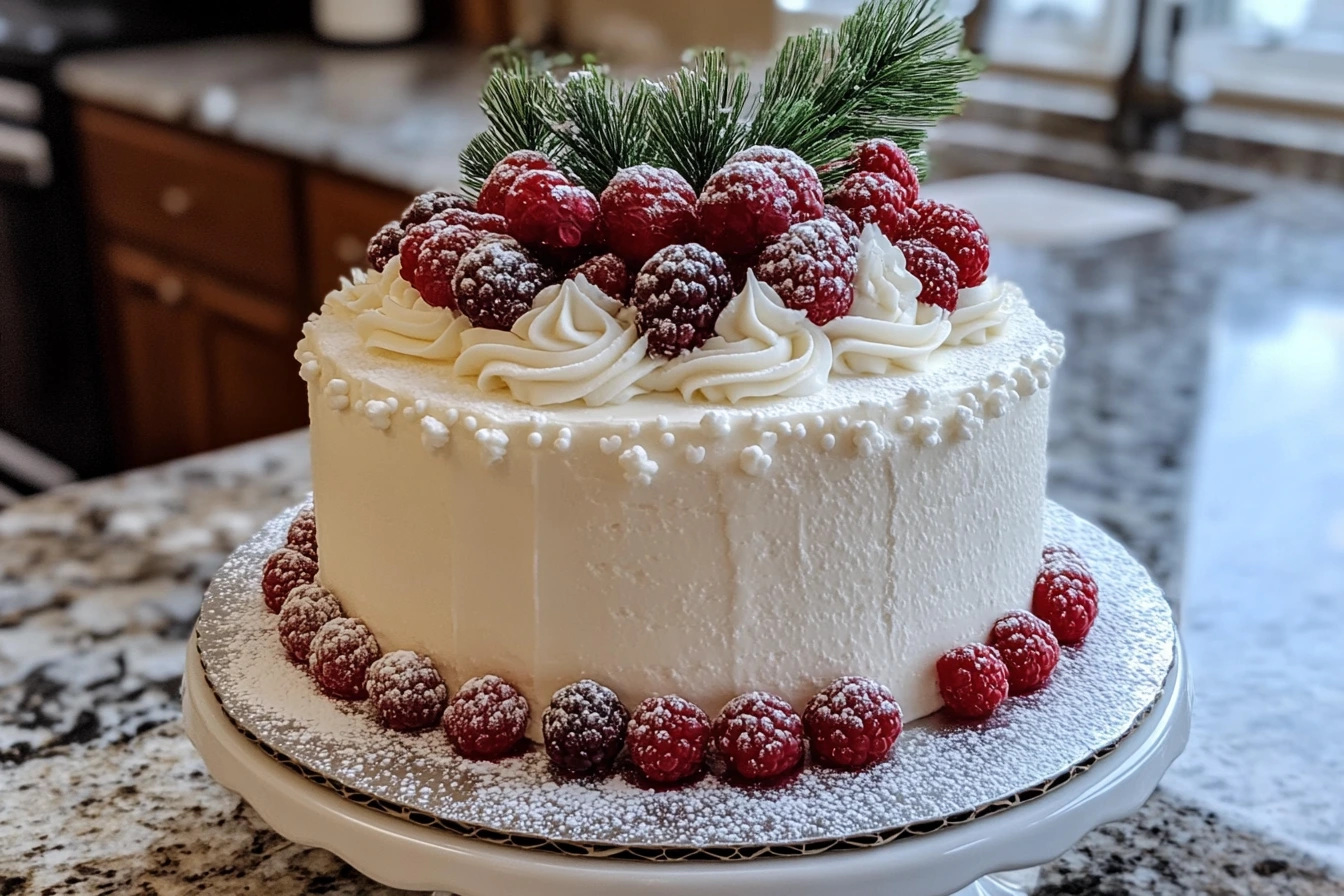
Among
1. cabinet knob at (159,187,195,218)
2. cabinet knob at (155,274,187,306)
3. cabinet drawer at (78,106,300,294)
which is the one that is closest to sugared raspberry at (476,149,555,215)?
cabinet drawer at (78,106,300,294)

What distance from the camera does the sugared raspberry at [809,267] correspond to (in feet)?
2.80

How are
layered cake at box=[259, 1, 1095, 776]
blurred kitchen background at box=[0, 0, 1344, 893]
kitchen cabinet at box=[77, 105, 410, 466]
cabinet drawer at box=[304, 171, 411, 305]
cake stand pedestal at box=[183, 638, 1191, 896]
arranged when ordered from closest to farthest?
cake stand pedestal at box=[183, 638, 1191, 896], layered cake at box=[259, 1, 1095, 776], blurred kitchen background at box=[0, 0, 1344, 893], cabinet drawer at box=[304, 171, 411, 305], kitchen cabinet at box=[77, 105, 410, 466]

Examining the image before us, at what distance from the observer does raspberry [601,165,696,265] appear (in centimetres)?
86

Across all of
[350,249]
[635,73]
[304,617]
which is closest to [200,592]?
[304,617]

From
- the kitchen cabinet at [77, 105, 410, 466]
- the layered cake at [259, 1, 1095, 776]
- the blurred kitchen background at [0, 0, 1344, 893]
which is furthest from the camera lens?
the kitchen cabinet at [77, 105, 410, 466]

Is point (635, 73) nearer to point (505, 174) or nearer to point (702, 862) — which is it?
point (505, 174)

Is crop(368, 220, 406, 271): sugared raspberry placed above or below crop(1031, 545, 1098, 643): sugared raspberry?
A: above

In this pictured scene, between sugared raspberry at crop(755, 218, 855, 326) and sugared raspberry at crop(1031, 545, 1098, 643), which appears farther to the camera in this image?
sugared raspberry at crop(1031, 545, 1098, 643)

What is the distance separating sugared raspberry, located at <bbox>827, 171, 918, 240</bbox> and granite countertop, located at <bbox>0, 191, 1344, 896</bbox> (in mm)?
472

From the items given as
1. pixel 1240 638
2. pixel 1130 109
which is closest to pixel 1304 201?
pixel 1130 109

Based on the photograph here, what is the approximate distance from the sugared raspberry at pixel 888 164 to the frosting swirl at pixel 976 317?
8 cm

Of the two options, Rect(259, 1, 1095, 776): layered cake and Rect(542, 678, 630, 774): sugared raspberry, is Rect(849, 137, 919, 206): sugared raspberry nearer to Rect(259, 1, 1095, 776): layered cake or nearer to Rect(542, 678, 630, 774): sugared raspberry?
Rect(259, 1, 1095, 776): layered cake

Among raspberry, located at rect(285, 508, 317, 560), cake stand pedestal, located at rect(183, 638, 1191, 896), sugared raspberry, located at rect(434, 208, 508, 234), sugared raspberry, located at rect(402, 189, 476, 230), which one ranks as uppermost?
sugared raspberry, located at rect(434, 208, 508, 234)

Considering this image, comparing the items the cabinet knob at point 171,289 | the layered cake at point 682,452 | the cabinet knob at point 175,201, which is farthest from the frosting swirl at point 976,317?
the cabinet knob at point 171,289
